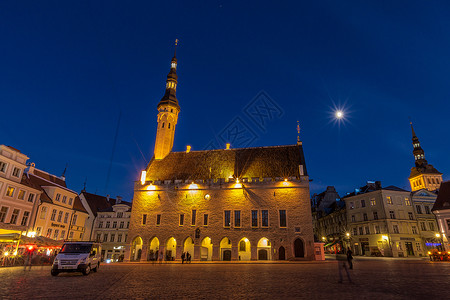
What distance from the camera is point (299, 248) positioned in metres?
33.3

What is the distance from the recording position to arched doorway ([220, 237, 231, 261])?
35.0 m

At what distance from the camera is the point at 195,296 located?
8.08 m

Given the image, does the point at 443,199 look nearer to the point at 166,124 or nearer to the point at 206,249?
the point at 206,249

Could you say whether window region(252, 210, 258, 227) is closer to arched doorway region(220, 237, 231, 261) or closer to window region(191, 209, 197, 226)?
arched doorway region(220, 237, 231, 261)

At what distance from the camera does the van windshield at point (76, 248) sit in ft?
52.0

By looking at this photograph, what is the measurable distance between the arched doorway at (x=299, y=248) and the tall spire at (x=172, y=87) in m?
30.6

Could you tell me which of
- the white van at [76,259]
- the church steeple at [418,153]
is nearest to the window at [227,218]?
the white van at [76,259]

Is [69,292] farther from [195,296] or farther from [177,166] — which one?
[177,166]

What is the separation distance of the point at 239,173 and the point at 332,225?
32.4 m

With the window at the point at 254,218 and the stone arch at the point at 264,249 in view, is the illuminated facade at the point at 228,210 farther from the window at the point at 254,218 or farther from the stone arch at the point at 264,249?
the stone arch at the point at 264,249

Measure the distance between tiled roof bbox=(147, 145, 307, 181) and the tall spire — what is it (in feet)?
32.9

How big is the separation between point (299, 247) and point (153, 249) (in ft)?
66.5

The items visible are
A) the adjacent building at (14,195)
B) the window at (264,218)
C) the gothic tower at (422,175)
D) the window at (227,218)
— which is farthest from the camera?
the gothic tower at (422,175)

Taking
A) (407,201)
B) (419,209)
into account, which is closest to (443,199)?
(407,201)
